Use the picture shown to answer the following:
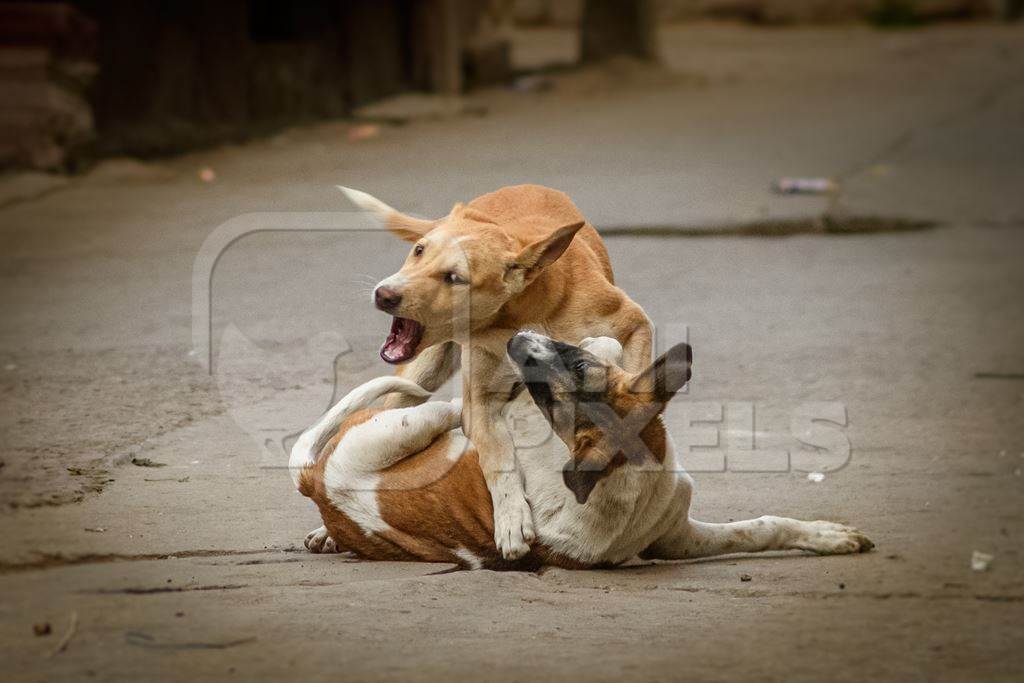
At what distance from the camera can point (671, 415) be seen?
A: 5.91 meters

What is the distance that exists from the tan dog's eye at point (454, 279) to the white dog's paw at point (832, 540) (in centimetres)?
140

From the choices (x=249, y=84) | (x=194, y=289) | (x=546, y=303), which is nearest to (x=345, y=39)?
(x=249, y=84)

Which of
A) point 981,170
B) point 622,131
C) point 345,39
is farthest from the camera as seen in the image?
point 345,39

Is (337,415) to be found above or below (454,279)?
below

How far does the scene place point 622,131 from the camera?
12.4m

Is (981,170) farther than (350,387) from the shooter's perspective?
Yes

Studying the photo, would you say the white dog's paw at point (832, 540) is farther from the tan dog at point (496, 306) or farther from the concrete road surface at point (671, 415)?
the tan dog at point (496, 306)

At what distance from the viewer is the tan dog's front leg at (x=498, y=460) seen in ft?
13.1

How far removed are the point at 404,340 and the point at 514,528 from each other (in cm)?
75

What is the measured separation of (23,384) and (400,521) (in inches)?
105

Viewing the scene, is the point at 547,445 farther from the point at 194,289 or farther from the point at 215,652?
the point at 194,289

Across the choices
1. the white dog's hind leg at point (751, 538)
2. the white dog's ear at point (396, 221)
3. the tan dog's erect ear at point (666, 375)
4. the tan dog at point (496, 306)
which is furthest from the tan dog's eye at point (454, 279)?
the white dog's hind leg at point (751, 538)

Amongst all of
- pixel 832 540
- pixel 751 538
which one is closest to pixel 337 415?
pixel 751 538

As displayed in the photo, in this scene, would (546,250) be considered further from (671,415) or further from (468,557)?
(671,415)
